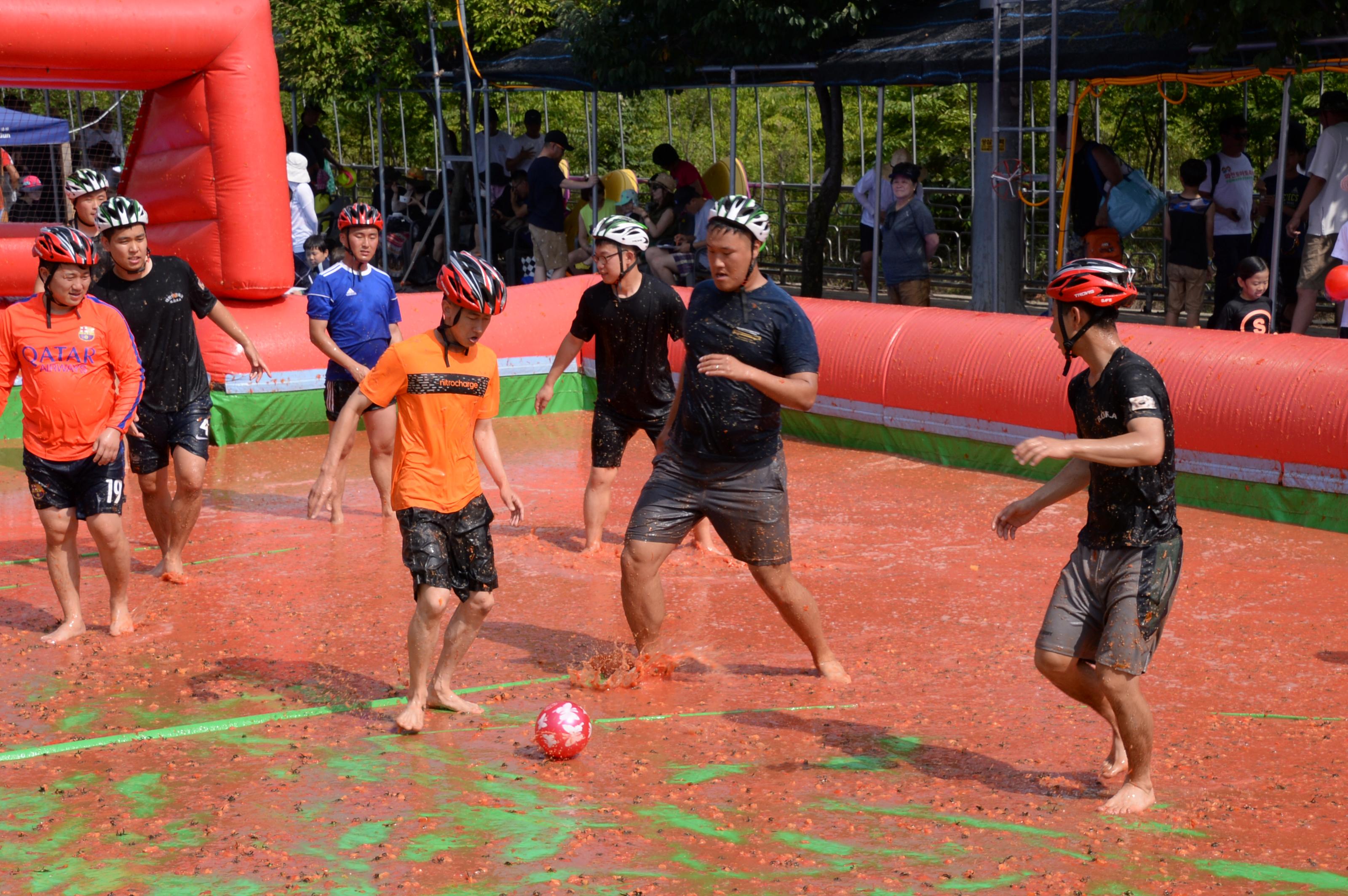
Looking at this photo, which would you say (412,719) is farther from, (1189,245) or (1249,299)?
(1189,245)

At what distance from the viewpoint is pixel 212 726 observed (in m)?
6.19

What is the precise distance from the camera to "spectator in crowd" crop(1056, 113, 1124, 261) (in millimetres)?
15008

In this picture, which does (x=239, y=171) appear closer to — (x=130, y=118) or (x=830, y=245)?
(x=830, y=245)

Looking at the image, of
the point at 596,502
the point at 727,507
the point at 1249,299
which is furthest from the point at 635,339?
the point at 1249,299

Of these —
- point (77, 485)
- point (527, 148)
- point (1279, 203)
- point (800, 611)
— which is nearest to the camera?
point (800, 611)

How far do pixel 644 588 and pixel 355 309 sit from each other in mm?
4032

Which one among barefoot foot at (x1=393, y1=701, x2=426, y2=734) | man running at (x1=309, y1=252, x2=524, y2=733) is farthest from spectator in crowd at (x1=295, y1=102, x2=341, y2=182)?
barefoot foot at (x1=393, y1=701, x2=426, y2=734)

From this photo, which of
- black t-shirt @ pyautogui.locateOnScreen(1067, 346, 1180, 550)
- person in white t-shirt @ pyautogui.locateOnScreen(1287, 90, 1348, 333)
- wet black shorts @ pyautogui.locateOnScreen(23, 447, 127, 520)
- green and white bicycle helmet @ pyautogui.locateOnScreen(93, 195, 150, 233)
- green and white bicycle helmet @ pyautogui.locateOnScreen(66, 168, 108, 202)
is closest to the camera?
black t-shirt @ pyautogui.locateOnScreen(1067, 346, 1180, 550)

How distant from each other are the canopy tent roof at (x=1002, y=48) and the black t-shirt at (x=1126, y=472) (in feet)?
30.8

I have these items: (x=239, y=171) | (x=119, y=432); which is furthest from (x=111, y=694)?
(x=239, y=171)

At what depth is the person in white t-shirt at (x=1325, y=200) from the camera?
12.7 metres

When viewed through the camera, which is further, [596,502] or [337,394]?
[337,394]

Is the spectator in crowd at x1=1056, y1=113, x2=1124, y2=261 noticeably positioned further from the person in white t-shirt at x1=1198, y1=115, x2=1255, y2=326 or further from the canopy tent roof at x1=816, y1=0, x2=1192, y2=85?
the person in white t-shirt at x1=1198, y1=115, x2=1255, y2=326

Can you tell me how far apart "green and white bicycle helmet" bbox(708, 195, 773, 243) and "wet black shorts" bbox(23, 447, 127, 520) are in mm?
3174
